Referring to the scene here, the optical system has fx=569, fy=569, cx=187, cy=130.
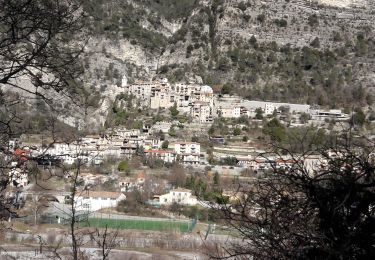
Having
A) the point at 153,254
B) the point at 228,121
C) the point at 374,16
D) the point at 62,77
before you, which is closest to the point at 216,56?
the point at 228,121

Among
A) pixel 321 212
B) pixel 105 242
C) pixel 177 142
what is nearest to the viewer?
pixel 321 212

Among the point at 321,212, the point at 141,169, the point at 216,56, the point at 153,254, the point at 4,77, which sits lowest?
the point at 153,254

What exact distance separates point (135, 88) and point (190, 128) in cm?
753

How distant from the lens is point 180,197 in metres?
24.1

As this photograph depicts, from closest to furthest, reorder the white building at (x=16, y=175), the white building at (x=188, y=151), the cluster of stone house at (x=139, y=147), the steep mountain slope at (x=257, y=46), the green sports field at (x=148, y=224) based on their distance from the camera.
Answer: the white building at (x=16, y=175) < the green sports field at (x=148, y=224) < the white building at (x=188, y=151) < the cluster of stone house at (x=139, y=147) < the steep mountain slope at (x=257, y=46)

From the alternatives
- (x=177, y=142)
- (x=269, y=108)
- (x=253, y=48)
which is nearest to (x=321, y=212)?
(x=177, y=142)

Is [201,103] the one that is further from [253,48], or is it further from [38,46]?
[38,46]

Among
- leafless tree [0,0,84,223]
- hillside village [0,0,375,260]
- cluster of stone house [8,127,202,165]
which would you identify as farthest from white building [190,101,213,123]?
leafless tree [0,0,84,223]

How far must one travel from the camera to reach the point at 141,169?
93.2ft

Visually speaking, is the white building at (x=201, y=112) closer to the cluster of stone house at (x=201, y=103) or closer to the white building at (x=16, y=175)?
the cluster of stone house at (x=201, y=103)

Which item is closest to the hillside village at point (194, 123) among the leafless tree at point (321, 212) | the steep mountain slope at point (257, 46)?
the leafless tree at point (321, 212)

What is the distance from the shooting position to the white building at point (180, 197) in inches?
946

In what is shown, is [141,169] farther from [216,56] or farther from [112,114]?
[216,56]

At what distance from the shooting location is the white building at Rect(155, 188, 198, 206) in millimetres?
24031
